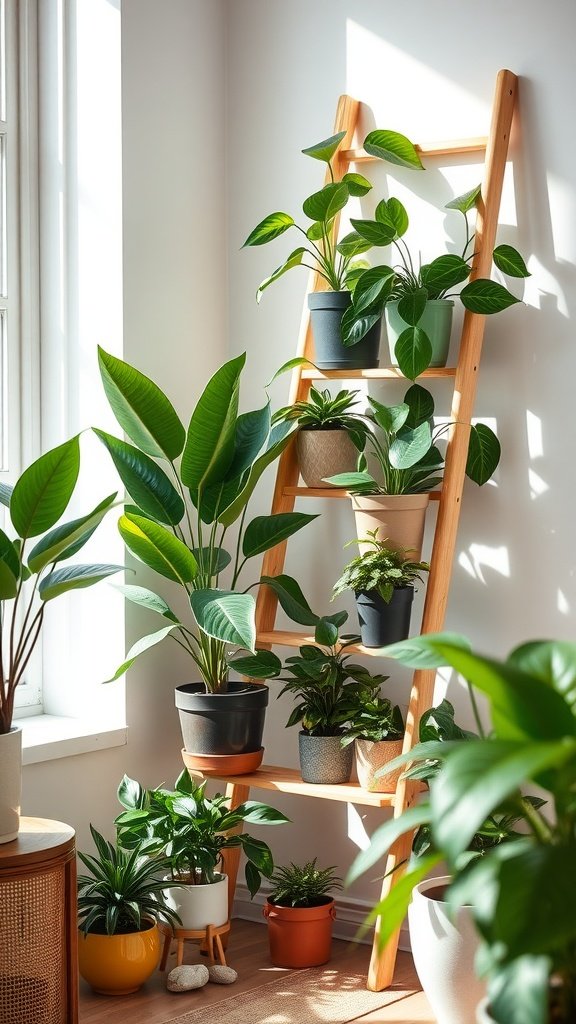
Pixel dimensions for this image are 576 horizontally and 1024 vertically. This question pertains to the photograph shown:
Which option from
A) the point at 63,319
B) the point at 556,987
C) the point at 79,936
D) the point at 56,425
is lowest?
the point at 79,936

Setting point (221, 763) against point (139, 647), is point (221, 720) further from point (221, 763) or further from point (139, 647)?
point (139, 647)

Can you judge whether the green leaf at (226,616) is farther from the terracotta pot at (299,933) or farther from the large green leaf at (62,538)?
the terracotta pot at (299,933)

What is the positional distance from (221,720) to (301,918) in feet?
1.69

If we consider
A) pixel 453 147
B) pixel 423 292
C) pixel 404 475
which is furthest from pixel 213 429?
pixel 453 147

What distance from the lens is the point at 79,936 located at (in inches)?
104

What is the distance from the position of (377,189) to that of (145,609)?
50.4 inches

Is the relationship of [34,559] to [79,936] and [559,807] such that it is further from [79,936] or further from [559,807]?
[559,807]

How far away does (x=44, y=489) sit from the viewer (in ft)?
7.61

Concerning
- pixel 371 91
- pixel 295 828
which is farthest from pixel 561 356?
pixel 295 828

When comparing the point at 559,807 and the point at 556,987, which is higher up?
the point at 559,807

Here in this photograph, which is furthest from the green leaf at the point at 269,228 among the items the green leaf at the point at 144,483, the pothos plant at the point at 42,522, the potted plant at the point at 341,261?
the pothos plant at the point at 42,522

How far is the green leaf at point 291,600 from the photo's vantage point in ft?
9.29

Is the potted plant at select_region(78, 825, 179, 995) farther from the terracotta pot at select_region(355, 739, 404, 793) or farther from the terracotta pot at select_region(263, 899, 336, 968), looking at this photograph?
the terracotta pot at select_region(355, 739, 404, 793)

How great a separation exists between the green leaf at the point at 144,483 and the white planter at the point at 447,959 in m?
1.06
